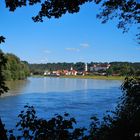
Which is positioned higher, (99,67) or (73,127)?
(99,67)

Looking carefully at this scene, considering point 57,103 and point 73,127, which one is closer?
point 73,127

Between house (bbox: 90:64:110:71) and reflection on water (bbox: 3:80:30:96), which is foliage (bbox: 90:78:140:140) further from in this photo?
house (bbox: 90:64:110:71)

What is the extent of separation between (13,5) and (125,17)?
3.19m

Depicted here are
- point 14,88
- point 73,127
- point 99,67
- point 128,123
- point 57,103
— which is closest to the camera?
point 73,127

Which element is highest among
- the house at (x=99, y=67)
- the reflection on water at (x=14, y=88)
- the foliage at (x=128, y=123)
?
the house at (x=99, y=67)

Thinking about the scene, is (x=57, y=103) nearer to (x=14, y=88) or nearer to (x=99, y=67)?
(x=14, y=88)

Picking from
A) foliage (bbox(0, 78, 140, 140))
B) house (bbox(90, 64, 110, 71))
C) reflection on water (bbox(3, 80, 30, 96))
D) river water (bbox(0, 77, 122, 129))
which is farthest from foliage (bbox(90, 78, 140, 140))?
house (bbox(90, 64, 110, 71))

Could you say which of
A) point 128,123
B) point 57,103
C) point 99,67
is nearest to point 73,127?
point 128,123

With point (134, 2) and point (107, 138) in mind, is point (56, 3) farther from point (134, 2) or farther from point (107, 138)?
point (107, 138)

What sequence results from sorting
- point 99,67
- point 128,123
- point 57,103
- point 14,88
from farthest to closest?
point 99,67, point 14,88, point 57,103, point 128,123

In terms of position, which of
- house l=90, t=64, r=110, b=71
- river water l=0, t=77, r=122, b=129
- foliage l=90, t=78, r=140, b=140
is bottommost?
river water l=0, t=77, r=122, b=129

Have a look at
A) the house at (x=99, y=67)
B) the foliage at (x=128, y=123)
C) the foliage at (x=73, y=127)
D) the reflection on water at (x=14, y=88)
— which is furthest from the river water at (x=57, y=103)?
the house at (x=99, y=67)

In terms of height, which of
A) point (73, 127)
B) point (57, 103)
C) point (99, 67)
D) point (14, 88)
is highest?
point (99, 67)

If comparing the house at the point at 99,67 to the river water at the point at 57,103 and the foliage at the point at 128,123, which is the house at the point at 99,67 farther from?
the foliage at the point at 128,123
